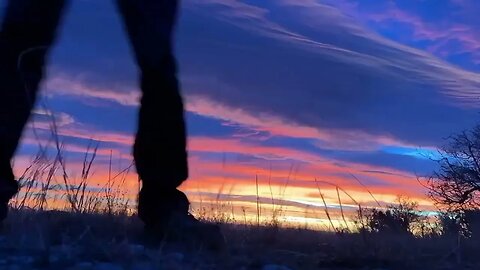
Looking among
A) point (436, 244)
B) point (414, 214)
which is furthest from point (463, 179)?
point (436, 244)

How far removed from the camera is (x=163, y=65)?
12.4ft

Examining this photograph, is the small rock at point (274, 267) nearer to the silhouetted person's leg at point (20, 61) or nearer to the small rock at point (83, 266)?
the small rock at point (83, 266)

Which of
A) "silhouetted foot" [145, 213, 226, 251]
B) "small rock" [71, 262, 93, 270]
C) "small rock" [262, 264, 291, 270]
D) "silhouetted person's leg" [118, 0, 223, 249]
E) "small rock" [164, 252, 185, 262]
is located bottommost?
"small rock" [71, 262, 93, 270]

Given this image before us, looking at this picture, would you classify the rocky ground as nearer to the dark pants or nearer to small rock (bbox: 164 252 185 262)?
small rock (bbox: 164 252 185 262)

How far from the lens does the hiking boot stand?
3.56 meters

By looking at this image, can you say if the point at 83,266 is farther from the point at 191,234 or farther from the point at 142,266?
the point at 191,234

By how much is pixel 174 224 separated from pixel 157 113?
53 centimetres

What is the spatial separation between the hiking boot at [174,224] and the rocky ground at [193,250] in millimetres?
66

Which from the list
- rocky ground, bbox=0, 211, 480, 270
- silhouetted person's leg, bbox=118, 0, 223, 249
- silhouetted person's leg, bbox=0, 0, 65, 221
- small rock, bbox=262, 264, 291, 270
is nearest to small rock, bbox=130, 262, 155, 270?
rocky ground, bbox=0, 211, 480, 270

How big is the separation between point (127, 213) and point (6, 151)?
177 centimetres

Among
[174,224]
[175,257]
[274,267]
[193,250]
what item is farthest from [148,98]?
[274,267]

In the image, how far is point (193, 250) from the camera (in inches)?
136

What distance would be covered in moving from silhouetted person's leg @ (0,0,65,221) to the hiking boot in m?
0.65

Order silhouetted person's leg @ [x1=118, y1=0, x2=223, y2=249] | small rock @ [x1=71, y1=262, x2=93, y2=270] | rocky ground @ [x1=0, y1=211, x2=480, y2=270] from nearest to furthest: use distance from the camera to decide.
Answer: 1. small rock @ [x1=71, y1=262, x2=93, y2=270]
2. rocky ground @ [x1=0, y1=211, x2=480, y2=270]
3. silhouetted person's leg @ [x1=118, y1=0, x2=223, y2=249]
